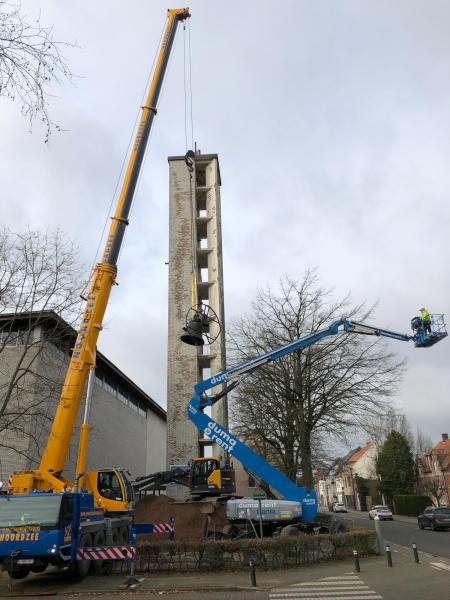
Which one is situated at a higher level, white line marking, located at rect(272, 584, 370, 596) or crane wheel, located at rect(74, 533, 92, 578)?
crane wheel, located at rect(74, 533, 92, 578)

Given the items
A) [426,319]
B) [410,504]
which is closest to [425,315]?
[426,319]

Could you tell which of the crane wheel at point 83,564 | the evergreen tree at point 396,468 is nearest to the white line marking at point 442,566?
the crane wheel at point 83,564

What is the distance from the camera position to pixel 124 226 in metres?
15.4

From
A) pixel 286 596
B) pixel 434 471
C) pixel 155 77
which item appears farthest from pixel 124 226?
pixel 434 471

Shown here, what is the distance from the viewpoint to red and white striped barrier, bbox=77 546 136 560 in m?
11.6

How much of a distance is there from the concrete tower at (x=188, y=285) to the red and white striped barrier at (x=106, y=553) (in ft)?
58.5

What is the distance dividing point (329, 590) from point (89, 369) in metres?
8.04

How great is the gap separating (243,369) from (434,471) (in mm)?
47241

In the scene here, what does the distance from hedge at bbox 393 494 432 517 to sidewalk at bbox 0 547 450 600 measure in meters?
37.6

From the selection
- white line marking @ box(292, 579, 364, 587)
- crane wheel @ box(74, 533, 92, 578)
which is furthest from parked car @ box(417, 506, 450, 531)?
crane wheel @ box(74, 533, 92, 578)

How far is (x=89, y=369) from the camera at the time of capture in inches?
540

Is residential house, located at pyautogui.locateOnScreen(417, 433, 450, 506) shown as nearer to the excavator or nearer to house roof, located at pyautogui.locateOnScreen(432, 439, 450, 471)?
house roof, located at pyautogui.locateOnScreen(432, 439, 450, 471)

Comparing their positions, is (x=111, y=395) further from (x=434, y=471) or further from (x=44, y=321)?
(x=434, y=471)

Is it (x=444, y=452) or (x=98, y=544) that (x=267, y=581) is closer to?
(x=98, y=544)
